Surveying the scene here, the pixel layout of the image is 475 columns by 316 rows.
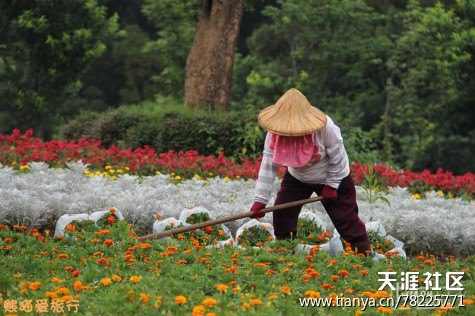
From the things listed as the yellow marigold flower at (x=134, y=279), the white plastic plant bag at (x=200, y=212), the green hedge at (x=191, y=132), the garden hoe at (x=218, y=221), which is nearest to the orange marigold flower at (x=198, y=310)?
the yellow marigold flower at (x=134, y=279)

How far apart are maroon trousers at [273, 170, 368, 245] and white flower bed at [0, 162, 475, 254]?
0.73 metres

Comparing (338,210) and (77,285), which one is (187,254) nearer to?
(77,285)

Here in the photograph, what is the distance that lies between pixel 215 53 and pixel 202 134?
1.86 meters

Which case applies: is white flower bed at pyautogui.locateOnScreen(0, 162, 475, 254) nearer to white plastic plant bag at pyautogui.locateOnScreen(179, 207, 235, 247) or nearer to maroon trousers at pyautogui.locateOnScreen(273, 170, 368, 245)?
white plastic plant bag at pyautogui.locateOnScreen(179, 207, 235, 247)

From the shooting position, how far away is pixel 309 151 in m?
4.07

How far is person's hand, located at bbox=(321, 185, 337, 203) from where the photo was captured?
422 cm

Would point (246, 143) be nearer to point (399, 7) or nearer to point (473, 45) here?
point (473, 45)

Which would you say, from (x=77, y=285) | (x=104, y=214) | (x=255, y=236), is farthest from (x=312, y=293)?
(x=104, y=214)

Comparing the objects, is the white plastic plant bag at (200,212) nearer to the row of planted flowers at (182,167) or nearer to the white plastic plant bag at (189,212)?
the white plastic plant bag at (189,212)

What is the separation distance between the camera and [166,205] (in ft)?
17.1

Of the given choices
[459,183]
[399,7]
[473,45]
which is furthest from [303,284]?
[399,7]

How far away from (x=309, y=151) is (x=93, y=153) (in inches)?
164

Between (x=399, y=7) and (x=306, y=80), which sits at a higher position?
(x=399, y=7)

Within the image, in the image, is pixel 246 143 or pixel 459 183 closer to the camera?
pixel 459 183
